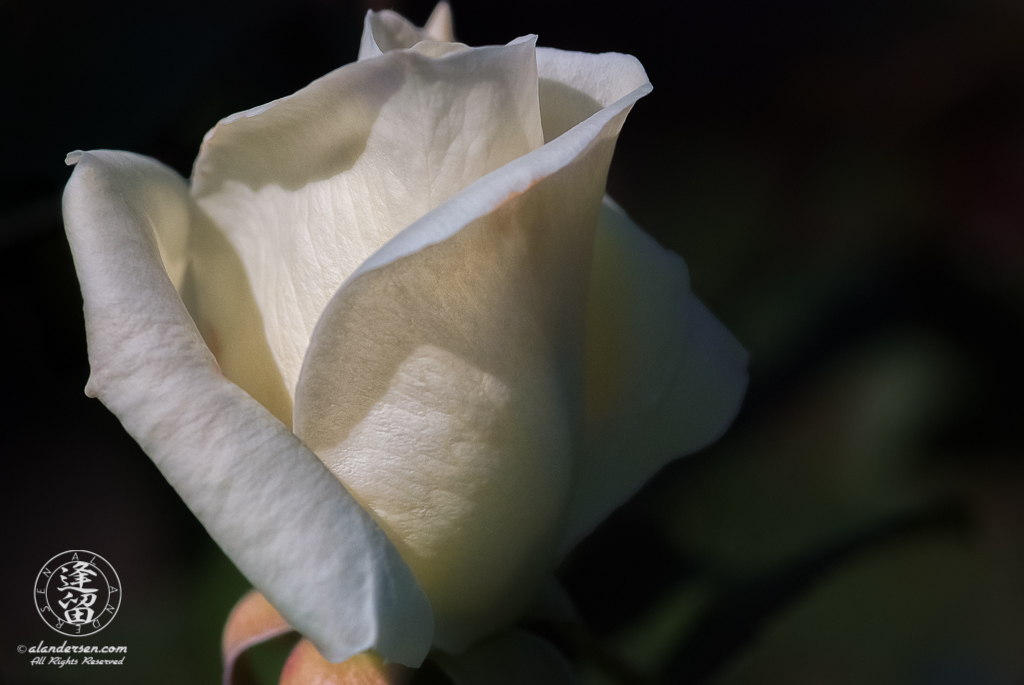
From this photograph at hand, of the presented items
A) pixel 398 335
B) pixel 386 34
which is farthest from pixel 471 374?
pixel 386 34

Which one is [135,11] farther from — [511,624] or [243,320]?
[511,624]

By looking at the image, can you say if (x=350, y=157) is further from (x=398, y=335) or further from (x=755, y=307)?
(x=755, y=307)

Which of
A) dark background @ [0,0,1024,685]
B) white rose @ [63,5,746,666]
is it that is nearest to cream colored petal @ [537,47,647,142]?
white rose @ [63,5,746,666]

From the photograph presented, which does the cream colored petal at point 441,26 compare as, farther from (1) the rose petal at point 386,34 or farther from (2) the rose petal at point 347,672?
(2) the rose petal at point 347,672

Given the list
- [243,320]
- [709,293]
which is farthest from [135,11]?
[709,293]

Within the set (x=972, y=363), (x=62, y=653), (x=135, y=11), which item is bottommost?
(x=62, y=653)

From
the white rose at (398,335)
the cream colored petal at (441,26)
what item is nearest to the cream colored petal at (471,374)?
the white rose at (398,335)
